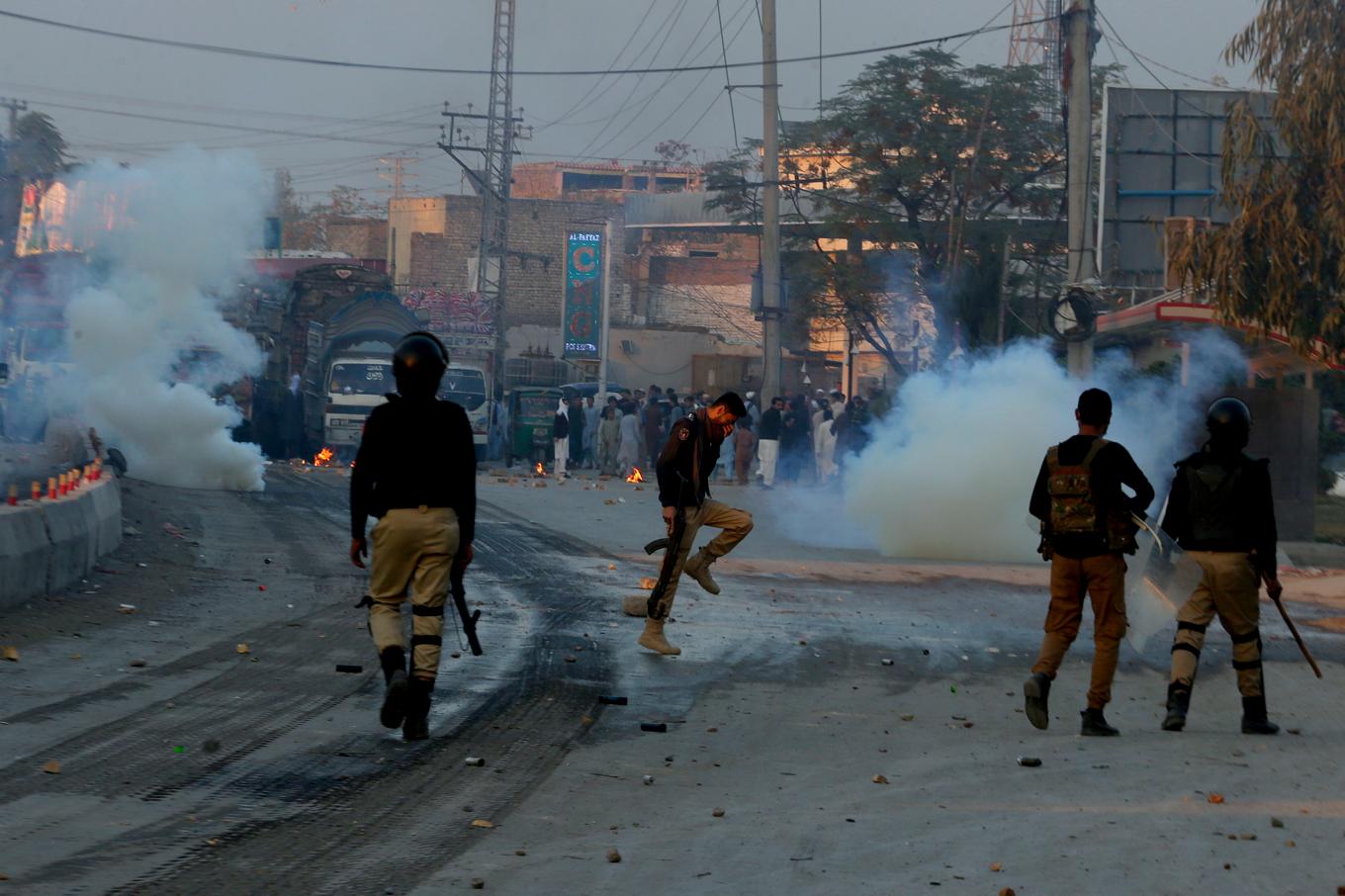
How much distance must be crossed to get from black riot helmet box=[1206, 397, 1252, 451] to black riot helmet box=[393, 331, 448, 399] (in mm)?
3892

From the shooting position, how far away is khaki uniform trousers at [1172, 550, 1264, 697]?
7.94 meters

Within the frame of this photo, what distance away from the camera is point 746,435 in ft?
103

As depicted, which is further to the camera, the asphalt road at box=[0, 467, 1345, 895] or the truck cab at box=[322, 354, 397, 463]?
the truck cab at box=[322, 354, 397, 463]

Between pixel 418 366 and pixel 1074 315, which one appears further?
pixel 1074 315

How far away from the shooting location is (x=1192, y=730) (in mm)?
8039

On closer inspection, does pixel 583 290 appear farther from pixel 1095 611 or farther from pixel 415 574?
pixel 415 574

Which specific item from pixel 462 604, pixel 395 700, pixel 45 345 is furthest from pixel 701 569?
pixel 45 345

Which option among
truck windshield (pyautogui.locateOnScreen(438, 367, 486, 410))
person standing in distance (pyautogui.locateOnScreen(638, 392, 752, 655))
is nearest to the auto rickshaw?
truck windshield (pyautogui.locateOnScreen(438, 367, 486, 410))

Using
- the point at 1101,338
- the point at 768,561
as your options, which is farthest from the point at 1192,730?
the point at 1101,338

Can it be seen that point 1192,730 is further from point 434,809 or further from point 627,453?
point 627,453

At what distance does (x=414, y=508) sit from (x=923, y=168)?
110 ft

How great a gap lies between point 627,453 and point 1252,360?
13.8 meters

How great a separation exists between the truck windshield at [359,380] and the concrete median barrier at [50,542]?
20841 millimetres

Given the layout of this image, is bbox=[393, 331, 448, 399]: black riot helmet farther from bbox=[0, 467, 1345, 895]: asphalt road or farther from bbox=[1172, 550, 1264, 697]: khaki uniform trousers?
bbox=[1172, 550, 1264, 697]: khaki uniform trousers
